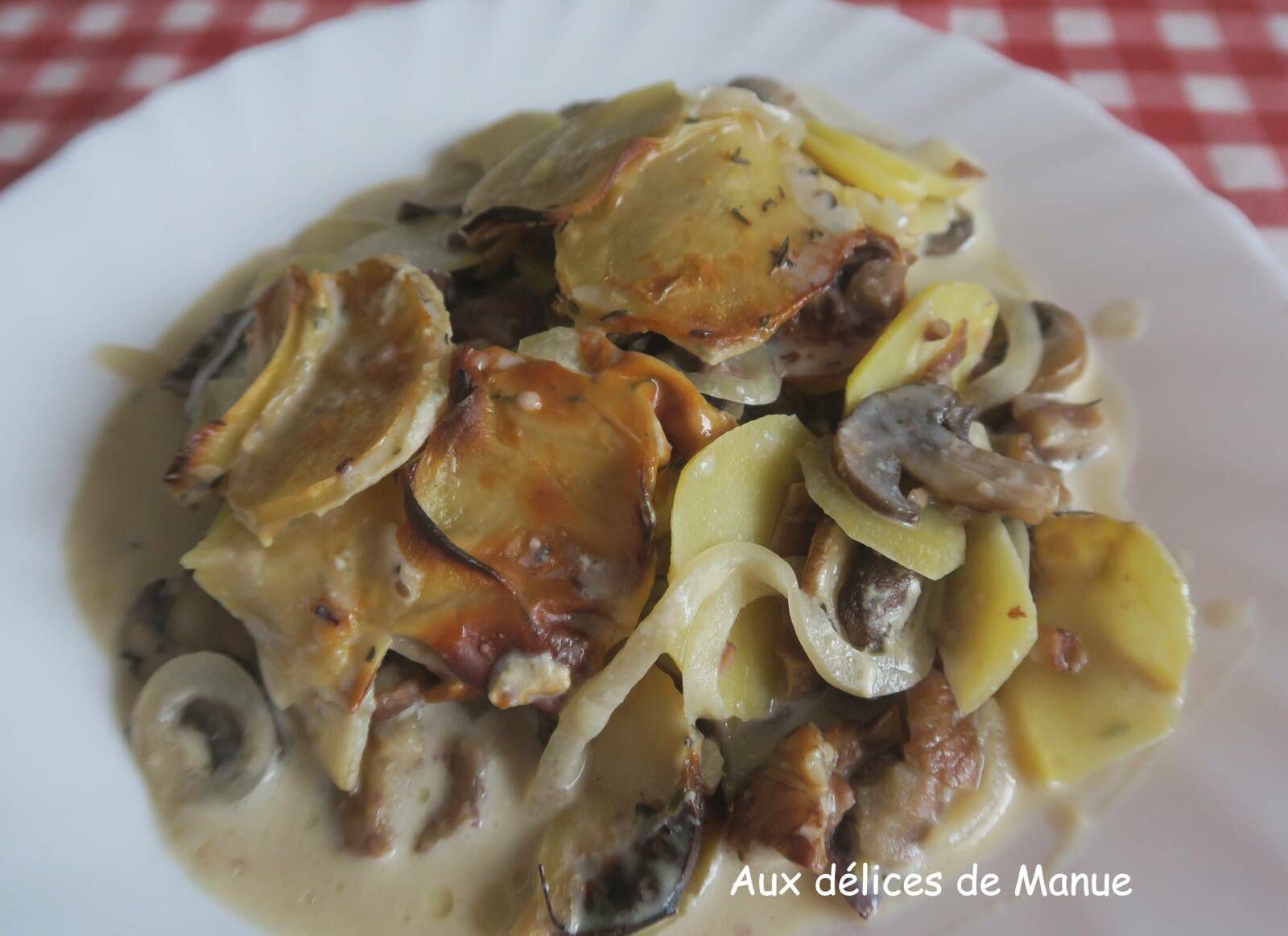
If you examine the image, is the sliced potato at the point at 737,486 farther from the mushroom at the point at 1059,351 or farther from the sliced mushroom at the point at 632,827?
the mushroom at the point at 1059,351

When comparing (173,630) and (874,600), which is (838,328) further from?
(173,630)

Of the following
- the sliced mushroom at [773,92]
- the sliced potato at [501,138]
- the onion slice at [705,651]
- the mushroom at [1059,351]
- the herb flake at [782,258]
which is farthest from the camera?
the sliced potato at [501,138]

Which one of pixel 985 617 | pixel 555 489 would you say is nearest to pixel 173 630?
pixel 555 489

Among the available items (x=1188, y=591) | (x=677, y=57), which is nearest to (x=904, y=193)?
(x=677, y=57)

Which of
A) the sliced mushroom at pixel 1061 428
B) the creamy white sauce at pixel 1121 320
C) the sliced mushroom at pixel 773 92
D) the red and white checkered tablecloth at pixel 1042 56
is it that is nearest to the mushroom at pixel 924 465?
the sliced mushroom at pixel 1061 428

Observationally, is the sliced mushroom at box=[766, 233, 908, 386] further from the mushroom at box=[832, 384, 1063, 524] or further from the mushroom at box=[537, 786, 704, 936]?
the mushroom at box=[537, 786, 704, 936]

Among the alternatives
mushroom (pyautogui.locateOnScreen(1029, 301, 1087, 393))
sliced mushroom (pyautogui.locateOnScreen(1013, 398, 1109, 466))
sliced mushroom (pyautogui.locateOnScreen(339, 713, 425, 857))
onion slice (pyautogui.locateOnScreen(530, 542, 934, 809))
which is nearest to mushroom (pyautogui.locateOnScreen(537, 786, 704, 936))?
onion slice (pyautogui.locateOnScreen(530, 542, 934, 809))
